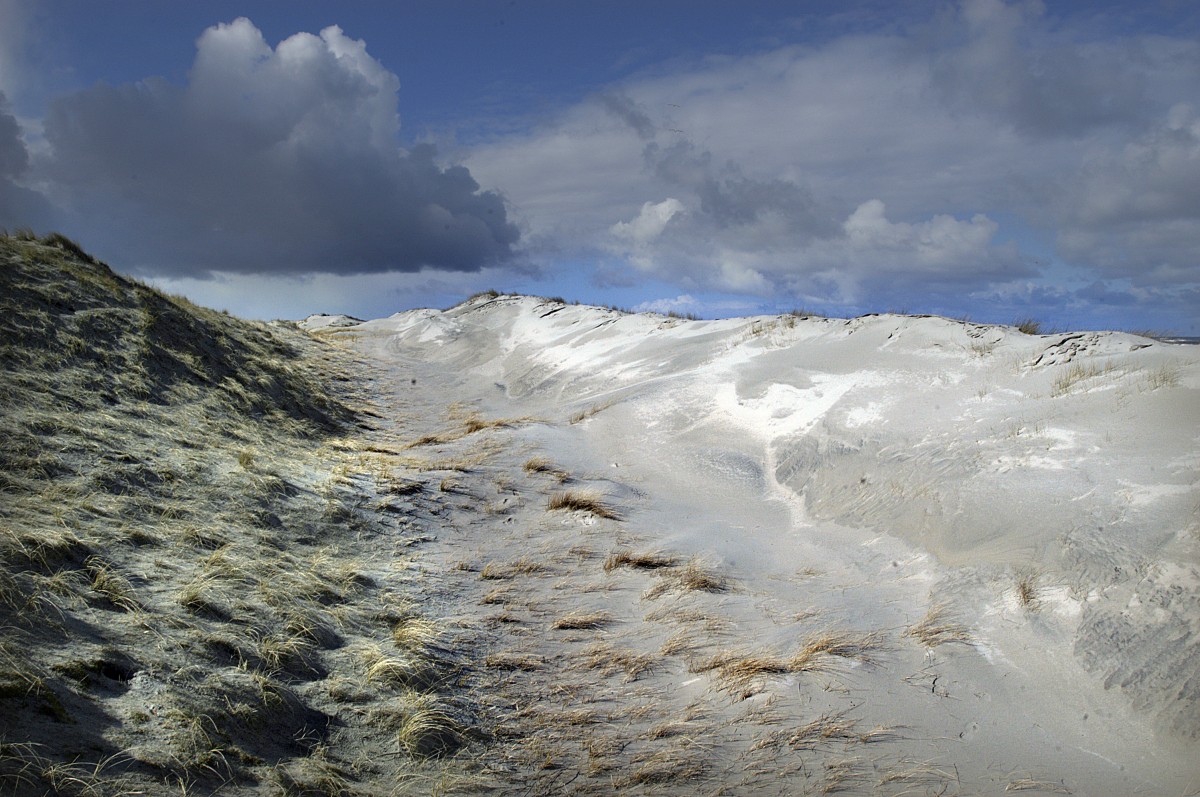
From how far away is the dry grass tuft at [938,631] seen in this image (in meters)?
6.28

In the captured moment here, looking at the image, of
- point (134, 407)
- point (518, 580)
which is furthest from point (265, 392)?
point (518, 580)

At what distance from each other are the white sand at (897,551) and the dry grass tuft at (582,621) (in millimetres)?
146

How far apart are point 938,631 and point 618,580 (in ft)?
10.2

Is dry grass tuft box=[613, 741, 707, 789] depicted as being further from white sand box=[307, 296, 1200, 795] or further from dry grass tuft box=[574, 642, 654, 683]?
dry grass tuft box=[574, 642, 654, 683]

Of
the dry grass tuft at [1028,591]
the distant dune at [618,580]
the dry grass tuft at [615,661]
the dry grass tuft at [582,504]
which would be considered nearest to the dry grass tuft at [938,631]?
the distant dune at [618,580]

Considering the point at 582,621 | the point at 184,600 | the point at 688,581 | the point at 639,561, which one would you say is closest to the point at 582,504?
the point at 639,561

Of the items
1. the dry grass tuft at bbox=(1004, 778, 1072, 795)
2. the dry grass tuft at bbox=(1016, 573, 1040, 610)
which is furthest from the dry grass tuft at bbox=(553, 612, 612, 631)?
the dry grass tuft at bbox=(1016, 573, 1040, 610)

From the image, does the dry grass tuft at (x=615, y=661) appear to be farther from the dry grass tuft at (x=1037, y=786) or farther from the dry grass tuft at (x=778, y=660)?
the dry grass tuft at (x=1037, y=786)

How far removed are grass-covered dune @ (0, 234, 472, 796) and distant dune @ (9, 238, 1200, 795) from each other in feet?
0.09

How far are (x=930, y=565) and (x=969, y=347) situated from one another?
5.76 m

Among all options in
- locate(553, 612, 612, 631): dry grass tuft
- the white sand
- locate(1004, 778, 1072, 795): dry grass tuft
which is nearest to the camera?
locate(1004, 778, 1072, 795): dry grass tuft

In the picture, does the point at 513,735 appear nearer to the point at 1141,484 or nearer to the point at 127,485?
the point at 127,485

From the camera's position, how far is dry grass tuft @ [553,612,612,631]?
680cm

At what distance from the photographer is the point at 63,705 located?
4043 millimetres
